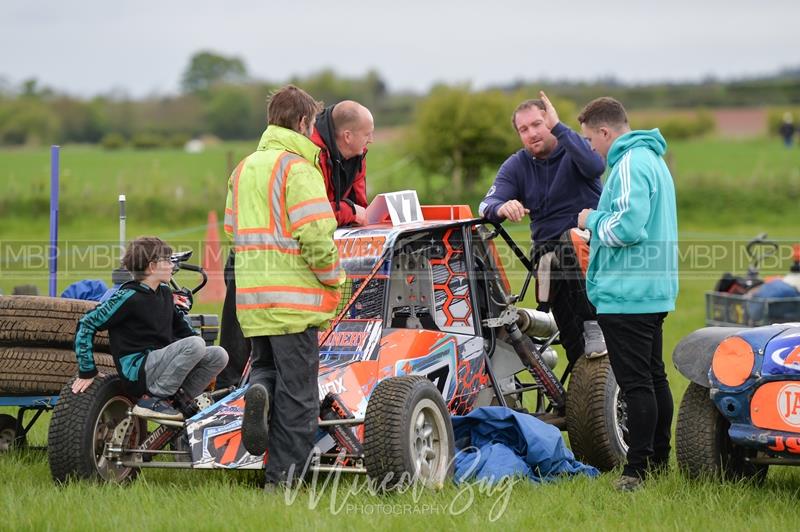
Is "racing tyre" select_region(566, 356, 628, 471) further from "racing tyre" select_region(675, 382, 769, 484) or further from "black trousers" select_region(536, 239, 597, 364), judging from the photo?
"racing tyre" select_region(675, 382, 769, 484)

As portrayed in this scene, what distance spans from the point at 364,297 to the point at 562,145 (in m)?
1.82

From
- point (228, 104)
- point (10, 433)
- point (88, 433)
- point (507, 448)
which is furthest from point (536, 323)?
point (228, 104)

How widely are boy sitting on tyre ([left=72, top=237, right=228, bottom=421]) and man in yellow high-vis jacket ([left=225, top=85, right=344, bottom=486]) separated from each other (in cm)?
60

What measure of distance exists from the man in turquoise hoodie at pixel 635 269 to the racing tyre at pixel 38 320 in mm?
3195

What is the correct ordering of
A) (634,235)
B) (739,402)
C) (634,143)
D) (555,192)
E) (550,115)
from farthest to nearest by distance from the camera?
(555,192)
(550,115)
(634,143)
(634,235)
(739,402)

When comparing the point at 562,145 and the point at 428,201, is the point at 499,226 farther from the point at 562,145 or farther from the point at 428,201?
the point at 428,201

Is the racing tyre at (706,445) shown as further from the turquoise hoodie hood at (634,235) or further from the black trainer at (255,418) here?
the black trainer at (255,418)

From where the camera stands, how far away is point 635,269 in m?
6.14

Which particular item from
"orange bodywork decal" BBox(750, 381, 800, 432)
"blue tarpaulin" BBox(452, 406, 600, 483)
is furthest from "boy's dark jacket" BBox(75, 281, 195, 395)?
"orange bodywork decal" BBox(750, 381, 800, 432)

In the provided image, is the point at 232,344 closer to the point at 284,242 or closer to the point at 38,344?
the point at 38,344

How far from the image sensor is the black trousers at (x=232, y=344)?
285 inches

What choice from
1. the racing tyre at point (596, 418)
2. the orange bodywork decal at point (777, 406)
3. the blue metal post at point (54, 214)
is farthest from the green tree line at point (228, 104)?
the orange bodywork decal at point (777, 406)

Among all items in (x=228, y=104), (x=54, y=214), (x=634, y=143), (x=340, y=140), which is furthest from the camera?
(x=228, y=104)

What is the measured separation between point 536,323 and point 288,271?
7.79 feet
